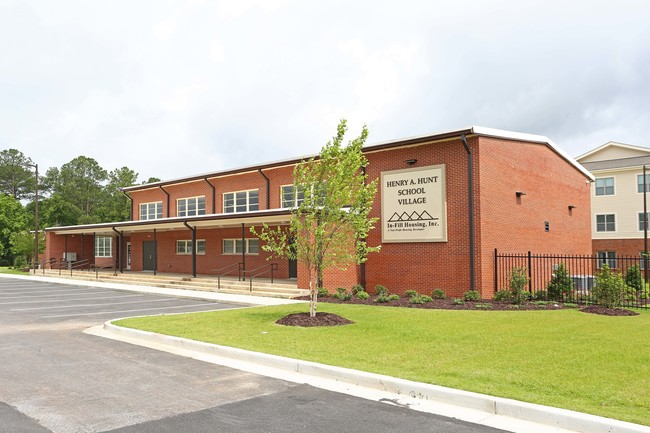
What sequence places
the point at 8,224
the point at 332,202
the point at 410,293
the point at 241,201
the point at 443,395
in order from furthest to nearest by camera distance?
the point at 8,224 < the point at 241,201 < the point at 410,293 < the point at 332,202 < the point at 443,395

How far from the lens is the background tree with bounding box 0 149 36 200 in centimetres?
9038

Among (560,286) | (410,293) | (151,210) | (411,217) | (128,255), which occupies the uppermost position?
(151,210)

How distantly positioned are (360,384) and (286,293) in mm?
13649

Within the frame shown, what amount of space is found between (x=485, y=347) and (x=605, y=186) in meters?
35.0

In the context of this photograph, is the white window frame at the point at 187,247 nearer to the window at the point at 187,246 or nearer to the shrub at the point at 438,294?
the window at the point at 187,246

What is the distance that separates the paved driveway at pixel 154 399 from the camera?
564cm

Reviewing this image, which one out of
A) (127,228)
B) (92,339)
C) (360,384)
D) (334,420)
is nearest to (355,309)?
(92,339)

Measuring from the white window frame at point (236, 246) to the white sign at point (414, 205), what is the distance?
9167 millimetres

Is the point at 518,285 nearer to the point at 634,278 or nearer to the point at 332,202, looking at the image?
the point at 332,202

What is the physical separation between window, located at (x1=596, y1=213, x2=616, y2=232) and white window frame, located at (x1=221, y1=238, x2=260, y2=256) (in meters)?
26.3

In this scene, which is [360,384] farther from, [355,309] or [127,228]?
[127,228]

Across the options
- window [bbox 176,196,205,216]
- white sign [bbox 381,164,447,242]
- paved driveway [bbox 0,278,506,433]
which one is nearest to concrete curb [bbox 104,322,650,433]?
paved driveway [bbox 0,278,506,433]

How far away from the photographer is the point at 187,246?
1286 inches

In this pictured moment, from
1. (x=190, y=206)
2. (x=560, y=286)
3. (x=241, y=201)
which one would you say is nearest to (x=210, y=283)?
(x=241, y=201)
